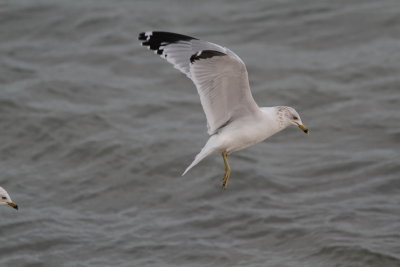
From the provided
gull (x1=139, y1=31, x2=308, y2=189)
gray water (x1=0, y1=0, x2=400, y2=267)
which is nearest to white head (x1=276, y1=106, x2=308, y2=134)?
gull (x1=139, y1=31, x2=308, y2=189)

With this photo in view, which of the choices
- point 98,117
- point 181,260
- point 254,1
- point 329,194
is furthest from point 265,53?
point 181,260

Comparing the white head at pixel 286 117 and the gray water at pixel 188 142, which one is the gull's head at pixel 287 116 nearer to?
the white head at pixel 286 117

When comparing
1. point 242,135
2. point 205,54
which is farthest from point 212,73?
point 242,135

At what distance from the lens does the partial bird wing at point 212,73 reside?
7.45m

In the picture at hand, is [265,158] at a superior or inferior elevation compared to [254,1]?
inferior

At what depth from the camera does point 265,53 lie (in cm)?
1438

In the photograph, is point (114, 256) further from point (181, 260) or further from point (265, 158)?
point (265, 158)

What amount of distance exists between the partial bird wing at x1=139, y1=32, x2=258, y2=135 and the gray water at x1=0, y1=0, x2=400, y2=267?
2327 millimetres

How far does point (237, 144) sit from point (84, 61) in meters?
7.05

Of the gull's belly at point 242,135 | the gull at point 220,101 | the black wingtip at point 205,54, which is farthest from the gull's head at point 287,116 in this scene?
the black wingtip at point 205,54

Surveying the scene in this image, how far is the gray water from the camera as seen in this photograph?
1021cm

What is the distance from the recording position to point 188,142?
12258 mm

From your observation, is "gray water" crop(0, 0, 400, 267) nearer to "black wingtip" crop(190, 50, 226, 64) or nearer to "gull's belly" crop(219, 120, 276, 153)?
"gull's belly" crop(219, 120, 276, 153)

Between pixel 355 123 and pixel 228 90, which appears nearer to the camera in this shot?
pixel 228 90
